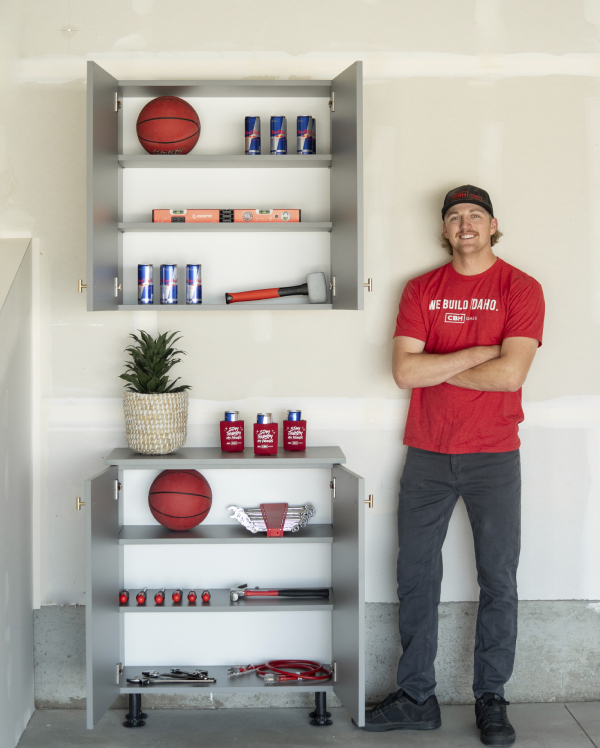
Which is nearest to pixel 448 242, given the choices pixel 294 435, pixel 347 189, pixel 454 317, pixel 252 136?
pixel 454 317

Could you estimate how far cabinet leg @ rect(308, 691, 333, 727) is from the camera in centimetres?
248

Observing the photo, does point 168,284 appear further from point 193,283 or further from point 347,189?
point 347,189

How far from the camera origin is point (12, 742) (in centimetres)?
229

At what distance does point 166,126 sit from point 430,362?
1249 mm

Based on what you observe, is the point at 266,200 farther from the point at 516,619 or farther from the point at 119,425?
the point at 516,619

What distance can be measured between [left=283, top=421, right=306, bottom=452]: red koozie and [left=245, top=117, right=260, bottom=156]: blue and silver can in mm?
997

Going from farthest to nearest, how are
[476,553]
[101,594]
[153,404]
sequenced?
[476,553] < [153,404] < [101,594]

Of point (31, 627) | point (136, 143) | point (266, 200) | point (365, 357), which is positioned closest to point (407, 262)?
point (365, 357)

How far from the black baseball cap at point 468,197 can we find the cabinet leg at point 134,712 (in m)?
2.11

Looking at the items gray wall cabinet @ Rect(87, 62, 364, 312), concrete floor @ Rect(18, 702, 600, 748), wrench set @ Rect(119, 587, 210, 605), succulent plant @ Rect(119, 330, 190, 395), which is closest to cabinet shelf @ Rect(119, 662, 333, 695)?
concrete floor @ Rect(18, 702, 600, 748)

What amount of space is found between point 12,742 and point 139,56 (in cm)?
249

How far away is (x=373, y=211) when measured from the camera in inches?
103

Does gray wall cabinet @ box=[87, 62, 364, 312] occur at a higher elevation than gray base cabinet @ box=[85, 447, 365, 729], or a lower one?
higher

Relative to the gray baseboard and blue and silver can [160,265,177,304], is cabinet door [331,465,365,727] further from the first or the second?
blue and silver can [160,265,177,304]
